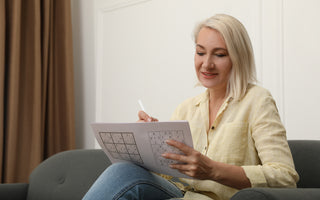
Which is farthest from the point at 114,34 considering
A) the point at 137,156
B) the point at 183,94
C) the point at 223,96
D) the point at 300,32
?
the point at 137,156

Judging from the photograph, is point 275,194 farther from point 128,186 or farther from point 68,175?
point 68,175

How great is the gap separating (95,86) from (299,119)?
5.67 feet

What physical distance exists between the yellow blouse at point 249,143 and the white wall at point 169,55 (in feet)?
2.36

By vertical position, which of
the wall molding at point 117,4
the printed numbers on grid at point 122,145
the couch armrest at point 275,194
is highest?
the wall molding at point 117,4

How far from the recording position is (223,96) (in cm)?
158

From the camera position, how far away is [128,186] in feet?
4.13

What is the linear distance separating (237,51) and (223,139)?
1.03ft

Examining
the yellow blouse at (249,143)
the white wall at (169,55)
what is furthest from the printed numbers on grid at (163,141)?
the white wall at (169,55)

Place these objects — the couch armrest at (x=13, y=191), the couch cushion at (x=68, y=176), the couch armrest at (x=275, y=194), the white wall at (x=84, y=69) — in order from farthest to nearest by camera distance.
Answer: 1. the white wall at (x=84, y=69)
2. the couch cushion at (x=68, y=176)
3. the couch armrest at (x=13, y=191)
4. the couch armrest at (x=275, y=194)

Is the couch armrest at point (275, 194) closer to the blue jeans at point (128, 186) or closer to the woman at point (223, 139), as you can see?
the woman at point (223, 139)

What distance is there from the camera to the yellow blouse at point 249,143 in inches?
49.8

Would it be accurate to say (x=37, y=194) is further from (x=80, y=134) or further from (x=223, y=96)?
(x=80, y=134)

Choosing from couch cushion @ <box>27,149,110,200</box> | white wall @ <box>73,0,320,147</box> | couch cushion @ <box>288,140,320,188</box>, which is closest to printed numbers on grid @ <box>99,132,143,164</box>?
couch cushion @ <box>27,149,110,200</box>

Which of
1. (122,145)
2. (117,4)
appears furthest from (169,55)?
(122,145)
